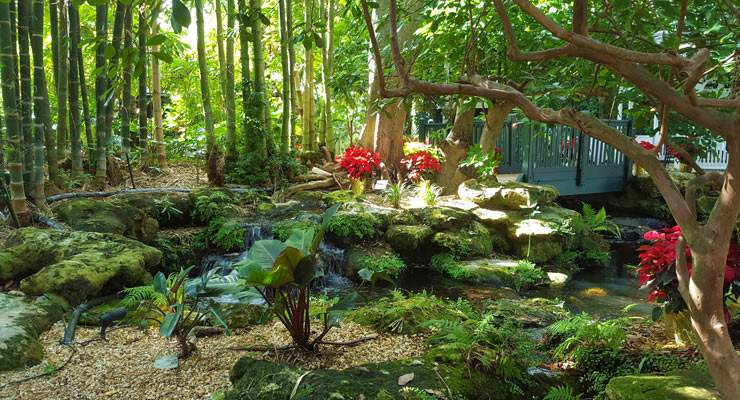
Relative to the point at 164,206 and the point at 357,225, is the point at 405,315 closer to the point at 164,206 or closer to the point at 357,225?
the point at 357,225

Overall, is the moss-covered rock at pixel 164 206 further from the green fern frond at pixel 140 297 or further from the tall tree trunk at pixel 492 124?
the tall tree trunk at pixel 492 124

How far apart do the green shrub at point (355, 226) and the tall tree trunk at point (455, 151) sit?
252 centimetres

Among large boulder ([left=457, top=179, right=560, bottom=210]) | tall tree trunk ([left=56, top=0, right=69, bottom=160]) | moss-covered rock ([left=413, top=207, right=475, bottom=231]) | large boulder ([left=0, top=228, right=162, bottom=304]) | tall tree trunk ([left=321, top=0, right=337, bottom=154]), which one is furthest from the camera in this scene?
tall tree trunk ([left=321, top=0, right=337, bottom=154])

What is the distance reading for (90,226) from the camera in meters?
5.84

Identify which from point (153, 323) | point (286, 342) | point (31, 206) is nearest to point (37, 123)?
point (31, 206)

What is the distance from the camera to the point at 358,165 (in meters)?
9.30

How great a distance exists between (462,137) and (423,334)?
6.65 meters

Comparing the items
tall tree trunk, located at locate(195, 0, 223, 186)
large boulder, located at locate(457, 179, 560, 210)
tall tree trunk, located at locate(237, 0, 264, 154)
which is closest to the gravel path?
large boulder, located at locate(457, 179, 560, 210)

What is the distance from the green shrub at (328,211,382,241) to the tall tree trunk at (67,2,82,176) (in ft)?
11.4

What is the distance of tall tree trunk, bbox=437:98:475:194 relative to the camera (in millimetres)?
9680

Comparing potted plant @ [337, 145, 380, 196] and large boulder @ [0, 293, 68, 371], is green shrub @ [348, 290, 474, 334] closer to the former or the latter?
large boulder @ [0, 293, 68, 371]

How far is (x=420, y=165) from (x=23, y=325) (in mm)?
6937

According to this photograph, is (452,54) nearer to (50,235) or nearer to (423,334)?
(423,334)

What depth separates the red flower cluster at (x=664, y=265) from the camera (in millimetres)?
3160
